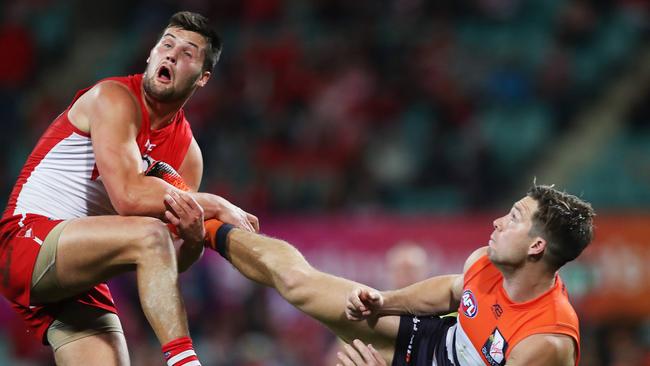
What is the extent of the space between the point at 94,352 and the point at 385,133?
647 centimetres

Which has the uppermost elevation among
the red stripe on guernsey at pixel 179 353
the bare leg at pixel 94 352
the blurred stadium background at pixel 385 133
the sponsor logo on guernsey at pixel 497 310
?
the blurred stadium background at pixel 385 133

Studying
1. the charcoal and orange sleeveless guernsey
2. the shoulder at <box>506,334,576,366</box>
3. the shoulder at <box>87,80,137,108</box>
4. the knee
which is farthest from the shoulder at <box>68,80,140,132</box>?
the shoulder at <box>506,334,576,366</box>

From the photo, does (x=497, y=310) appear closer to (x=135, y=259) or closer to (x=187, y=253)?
(x=187, y=253)

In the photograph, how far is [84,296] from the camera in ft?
16.5

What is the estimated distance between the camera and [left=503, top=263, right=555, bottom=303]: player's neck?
488 centimetres

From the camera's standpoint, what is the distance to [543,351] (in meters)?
4.63

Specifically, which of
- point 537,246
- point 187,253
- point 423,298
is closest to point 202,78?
point 187,253

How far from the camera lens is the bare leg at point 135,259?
4477 millimetres

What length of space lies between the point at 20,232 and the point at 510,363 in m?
2.29

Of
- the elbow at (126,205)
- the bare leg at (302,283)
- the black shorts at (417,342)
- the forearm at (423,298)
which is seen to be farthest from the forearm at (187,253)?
the black shorts at (417,342)

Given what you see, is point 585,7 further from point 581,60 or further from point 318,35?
point 318,35

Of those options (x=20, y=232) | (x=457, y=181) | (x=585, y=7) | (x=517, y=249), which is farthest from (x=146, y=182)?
(x=585, y=7)

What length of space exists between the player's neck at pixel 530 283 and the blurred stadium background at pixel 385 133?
12.5ft

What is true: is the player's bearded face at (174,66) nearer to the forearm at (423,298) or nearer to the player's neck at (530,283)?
the forearm at (423,298)
